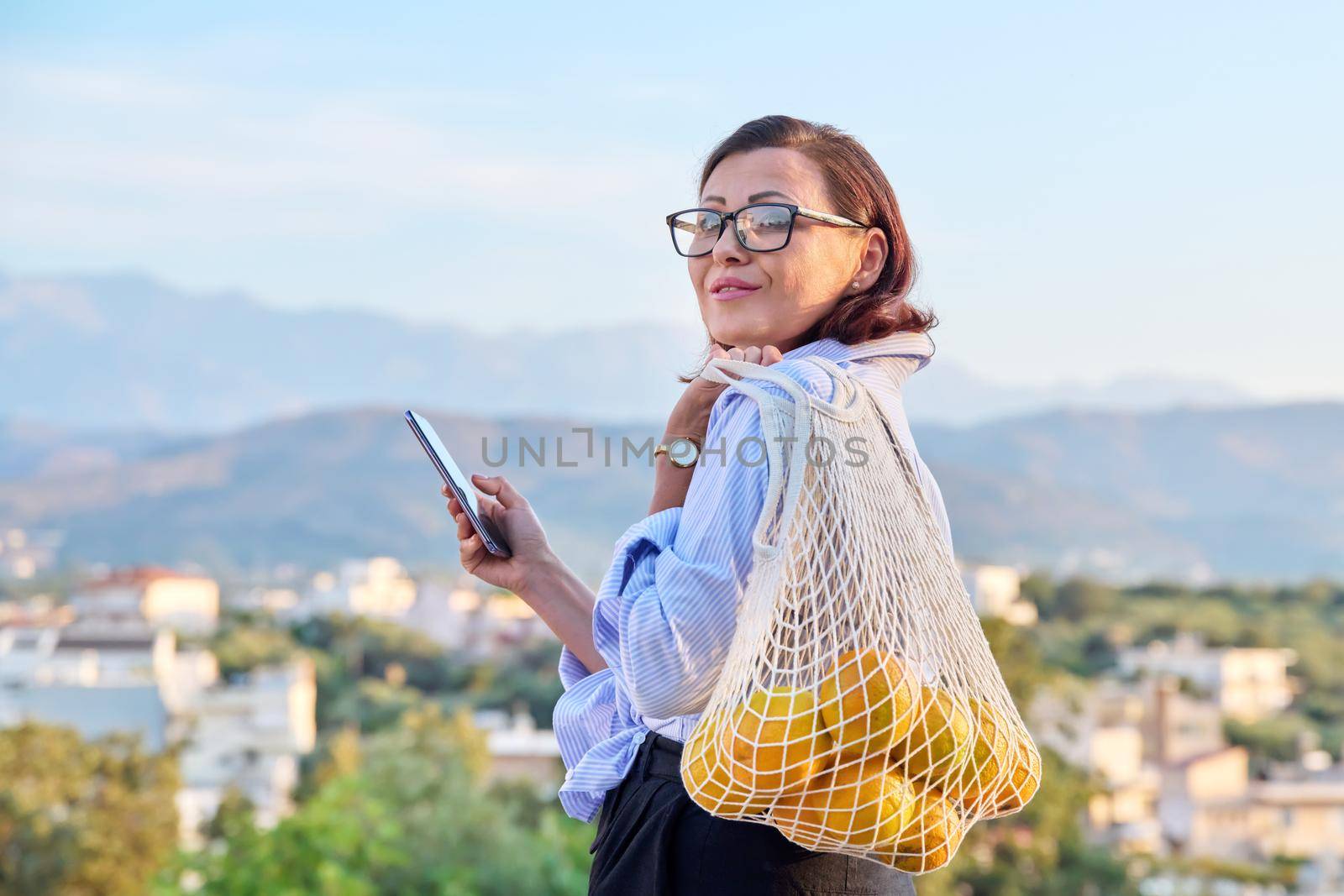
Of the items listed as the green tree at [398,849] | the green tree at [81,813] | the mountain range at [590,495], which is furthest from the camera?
the mountain range at [590,495]

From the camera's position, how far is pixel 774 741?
1.44m

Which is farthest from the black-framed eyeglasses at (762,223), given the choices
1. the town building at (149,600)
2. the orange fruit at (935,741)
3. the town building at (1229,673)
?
the town building at (149,600)

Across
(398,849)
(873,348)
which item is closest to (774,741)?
(873,348)

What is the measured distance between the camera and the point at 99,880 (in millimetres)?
18938

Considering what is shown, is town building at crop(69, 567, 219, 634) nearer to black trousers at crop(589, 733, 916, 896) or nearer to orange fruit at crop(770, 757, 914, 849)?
black trousers at crop(589, 733, 916, 896)

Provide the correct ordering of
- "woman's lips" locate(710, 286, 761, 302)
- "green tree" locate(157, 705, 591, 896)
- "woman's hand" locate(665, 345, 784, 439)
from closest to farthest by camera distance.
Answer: "woman's hand" locate(665, 345, 784, 439) < "woman's lips" locate(710, 286, 761, 302) < "green tree" locate(157, 705, 591, 896)

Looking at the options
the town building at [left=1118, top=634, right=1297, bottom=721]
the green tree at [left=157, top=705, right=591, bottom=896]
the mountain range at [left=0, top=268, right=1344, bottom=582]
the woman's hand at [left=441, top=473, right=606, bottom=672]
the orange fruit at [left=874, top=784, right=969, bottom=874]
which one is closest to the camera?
the orange fruit at [left=874, top=784, right=969, bottom=874]

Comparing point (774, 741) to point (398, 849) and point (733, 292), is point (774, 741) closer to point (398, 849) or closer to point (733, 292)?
point (733, 292)

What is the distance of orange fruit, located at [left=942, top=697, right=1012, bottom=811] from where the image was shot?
61.8 inches

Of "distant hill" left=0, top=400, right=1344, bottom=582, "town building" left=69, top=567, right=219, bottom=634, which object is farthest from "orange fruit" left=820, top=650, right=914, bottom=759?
"distant hill" left=0, top=400, right=1344, bottom=582

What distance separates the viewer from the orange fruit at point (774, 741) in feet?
4.73

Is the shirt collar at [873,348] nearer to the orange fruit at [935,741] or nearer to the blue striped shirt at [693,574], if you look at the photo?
the blue striped shirt at [693,574]

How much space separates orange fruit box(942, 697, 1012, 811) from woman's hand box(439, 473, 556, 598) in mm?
578

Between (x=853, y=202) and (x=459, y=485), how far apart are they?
563mm
